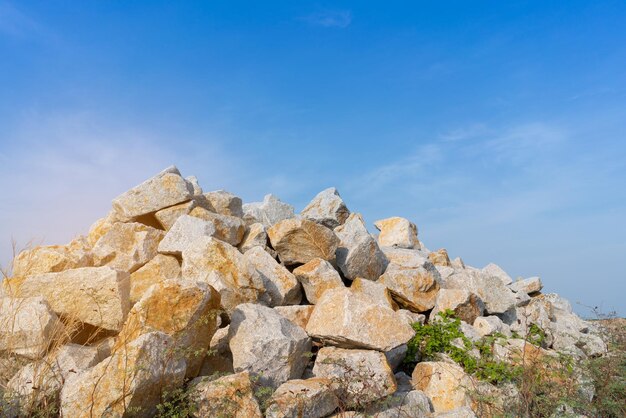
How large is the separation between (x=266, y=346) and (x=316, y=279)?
7.79 feet

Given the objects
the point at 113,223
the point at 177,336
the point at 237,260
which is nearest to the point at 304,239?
the point at 237,260

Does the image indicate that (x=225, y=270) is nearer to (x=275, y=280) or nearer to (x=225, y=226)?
(x=275, y=280)

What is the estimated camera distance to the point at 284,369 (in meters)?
6.93

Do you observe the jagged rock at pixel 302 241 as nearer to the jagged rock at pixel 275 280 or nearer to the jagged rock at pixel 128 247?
the jagged rock at pixel 275 280

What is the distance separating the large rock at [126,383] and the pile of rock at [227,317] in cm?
1

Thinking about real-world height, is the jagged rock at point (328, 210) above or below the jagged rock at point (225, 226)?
above

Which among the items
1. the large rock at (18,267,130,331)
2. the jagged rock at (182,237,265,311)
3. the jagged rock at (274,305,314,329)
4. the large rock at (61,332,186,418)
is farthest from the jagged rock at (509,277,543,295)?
the large rock at (61,332,186,418)

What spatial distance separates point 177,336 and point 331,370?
80.3 inches

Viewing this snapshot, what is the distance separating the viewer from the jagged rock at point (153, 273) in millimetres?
8867

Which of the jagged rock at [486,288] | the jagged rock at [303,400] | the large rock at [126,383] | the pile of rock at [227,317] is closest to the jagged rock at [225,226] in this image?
the pile of rock at [227,317]

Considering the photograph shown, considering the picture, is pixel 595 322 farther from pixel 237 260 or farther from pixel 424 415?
pixel 237 260

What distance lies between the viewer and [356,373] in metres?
6.52

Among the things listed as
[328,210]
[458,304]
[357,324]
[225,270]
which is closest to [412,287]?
[458,304]

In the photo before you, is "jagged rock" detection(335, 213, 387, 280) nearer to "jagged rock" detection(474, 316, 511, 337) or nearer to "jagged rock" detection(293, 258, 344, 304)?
"jagged rock" detection(293, 258, 344, 304)
